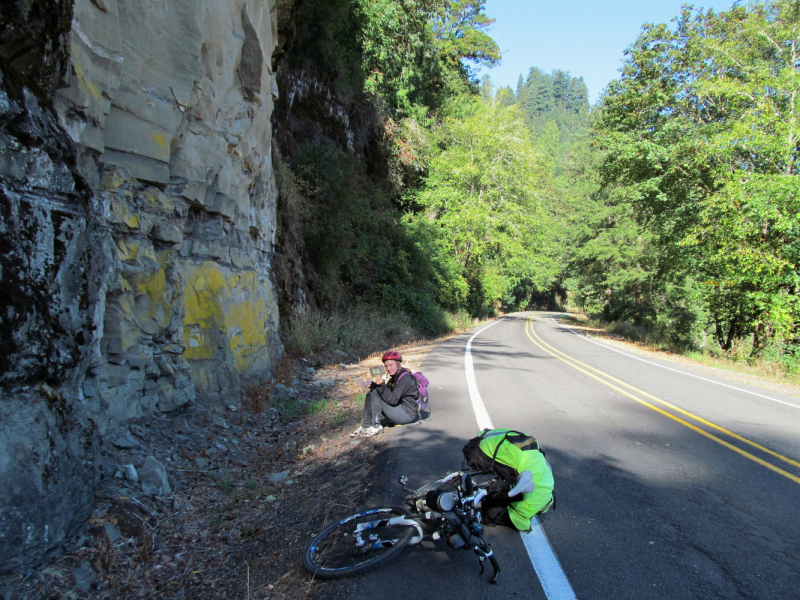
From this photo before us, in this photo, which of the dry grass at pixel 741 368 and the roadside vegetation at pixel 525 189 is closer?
the dry grass at pixel 741 368

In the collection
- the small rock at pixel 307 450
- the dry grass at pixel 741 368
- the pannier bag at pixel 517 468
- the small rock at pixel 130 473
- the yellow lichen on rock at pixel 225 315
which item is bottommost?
the dry grass at pixel 741 368

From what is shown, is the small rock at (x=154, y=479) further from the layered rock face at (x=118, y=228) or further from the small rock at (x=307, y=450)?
the small rock at (x=307, y=450)

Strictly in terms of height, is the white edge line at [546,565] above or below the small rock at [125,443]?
below

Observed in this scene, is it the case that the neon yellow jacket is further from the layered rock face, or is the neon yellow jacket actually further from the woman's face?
the layered rock face

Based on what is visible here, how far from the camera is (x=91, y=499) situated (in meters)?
3.73

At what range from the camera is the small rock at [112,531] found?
3.62m

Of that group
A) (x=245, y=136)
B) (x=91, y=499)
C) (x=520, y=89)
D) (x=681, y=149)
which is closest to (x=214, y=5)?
(x=245, y=136)

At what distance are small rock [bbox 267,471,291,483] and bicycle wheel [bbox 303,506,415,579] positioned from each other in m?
1.65

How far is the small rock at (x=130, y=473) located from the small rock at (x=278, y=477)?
132 cm

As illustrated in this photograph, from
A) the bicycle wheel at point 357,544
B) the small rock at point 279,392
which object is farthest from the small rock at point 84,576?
the small rock at point 279,392

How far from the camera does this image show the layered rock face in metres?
3.13

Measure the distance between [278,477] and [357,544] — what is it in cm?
199

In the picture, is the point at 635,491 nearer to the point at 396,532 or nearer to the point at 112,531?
the point at 396,532

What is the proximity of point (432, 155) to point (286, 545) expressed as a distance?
90.2 ft
